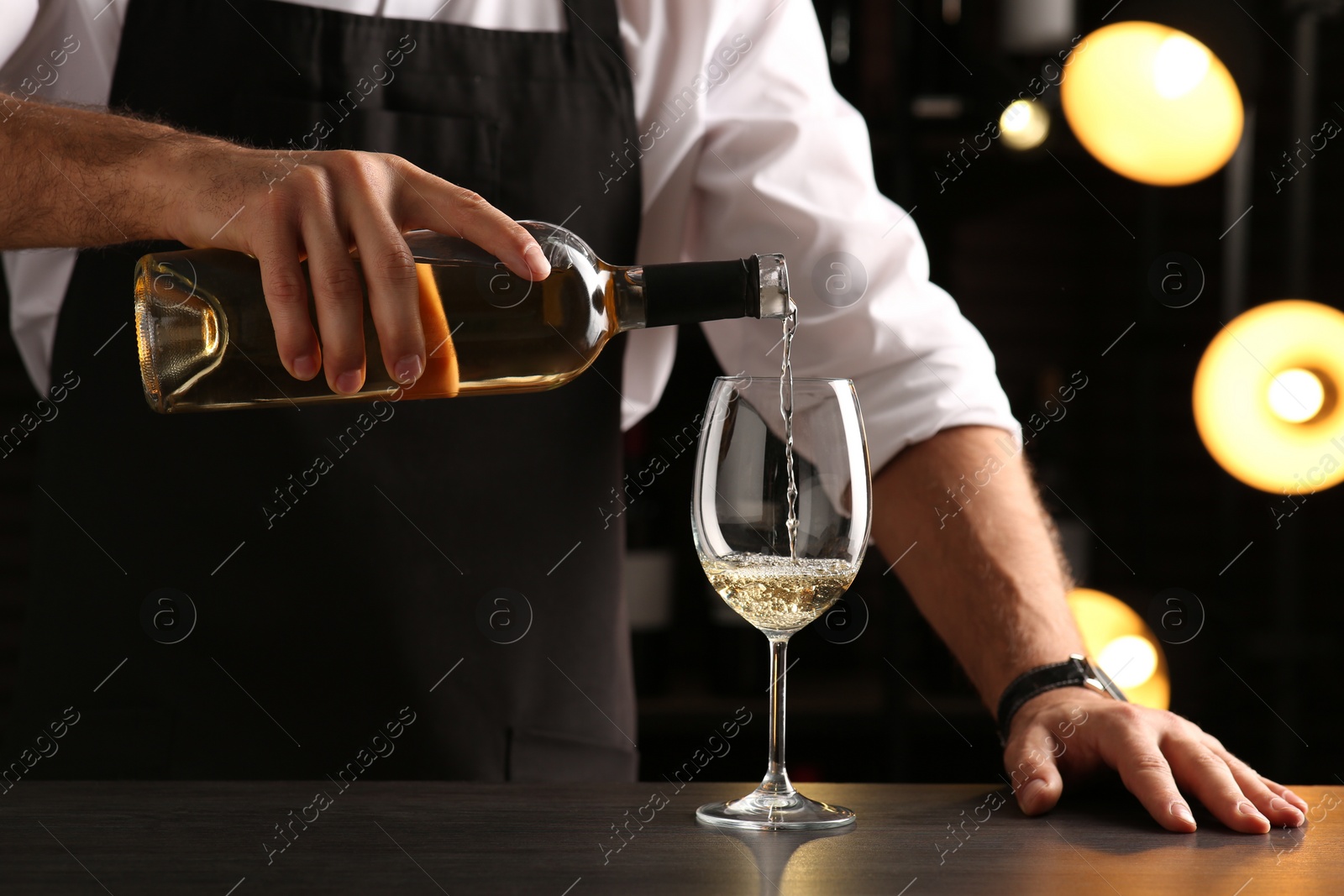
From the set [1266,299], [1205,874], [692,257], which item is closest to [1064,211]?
[1266,299]

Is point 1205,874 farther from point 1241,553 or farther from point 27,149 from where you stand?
point 1241,553

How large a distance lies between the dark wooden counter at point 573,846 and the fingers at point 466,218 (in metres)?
0.30

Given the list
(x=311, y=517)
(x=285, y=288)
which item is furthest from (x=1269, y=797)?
(x=311, y=517)

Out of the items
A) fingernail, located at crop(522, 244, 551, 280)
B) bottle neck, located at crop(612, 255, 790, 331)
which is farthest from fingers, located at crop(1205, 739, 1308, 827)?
fingernail, located at crop(522, 244, 551, 280)

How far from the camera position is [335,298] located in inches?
24.8

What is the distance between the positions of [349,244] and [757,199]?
580mm

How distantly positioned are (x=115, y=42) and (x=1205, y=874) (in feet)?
3.43

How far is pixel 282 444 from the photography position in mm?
1080

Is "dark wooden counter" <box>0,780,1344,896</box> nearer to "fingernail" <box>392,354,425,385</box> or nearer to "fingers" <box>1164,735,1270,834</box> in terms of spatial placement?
"fingers" <box>1164,735,1270,834</box>

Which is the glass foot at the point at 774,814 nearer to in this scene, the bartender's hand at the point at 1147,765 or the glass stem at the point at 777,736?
the glass stem at the point at 777,736

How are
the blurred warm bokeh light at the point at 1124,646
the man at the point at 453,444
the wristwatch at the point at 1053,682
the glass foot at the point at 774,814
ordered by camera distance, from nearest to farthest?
the glass foot at the point at 774,814, the wristwatch at the point at 1053,682, the man at the point at 453,444, the blurred warm bokeh light at the point at 1124,646

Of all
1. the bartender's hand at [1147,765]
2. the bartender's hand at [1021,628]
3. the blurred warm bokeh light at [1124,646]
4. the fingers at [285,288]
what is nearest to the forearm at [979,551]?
the bartender's hand at [1021,628]

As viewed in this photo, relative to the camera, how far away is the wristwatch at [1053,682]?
0.86m

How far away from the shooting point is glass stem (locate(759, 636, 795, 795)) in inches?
27.0
